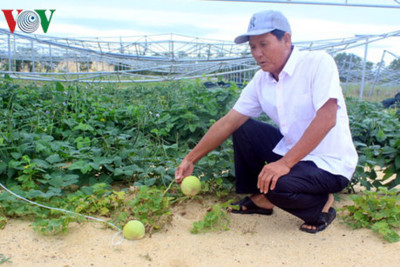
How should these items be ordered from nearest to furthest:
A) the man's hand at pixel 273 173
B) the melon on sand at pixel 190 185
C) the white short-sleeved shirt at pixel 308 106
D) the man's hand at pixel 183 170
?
the man's hand at pixel 273 173, the white short-sleeved shirt at pixel 308 106, the melon on sand at pixel 190 185, the man's hand at pixel 183 170

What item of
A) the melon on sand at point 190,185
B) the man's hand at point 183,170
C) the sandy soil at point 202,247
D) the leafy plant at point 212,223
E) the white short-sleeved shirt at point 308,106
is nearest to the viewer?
the sandy soil at point 202,247

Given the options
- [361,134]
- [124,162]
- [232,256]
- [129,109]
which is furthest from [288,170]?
[129,109]

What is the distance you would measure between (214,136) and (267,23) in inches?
31.5

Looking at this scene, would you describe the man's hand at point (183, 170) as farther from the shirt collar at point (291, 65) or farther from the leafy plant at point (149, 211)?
the shirt collar at point (291, 65)

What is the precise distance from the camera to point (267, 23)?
7.28ft

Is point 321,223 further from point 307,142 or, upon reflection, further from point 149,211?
Result: point 149,211

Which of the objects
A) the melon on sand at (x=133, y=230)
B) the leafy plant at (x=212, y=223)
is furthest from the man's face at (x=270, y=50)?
the melon on sand at (x=133, y=230)

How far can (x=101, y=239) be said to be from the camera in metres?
2.29

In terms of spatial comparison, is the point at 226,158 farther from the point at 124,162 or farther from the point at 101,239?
the point at 101,239

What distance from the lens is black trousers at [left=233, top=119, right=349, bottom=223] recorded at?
7.53 ft

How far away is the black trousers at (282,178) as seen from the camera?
2.29m

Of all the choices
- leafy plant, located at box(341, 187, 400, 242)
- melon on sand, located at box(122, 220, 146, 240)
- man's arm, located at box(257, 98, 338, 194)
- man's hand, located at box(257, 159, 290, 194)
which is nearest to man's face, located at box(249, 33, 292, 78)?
man's arm, located at box(257, 98, 338, 194)

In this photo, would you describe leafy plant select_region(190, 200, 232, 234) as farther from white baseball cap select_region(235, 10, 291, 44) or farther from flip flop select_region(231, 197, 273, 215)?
white baseball cap select_region(235, 10, 291, 44)

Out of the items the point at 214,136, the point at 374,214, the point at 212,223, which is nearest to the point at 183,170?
the point at 214,136
